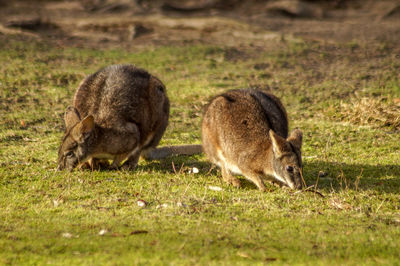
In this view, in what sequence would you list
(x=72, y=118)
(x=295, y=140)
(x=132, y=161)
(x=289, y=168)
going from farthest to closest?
(x=132, y=161)
(x=72, y=118)
(x=295, y=140)
(x=289, y=168)

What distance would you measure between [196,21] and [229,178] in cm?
1109

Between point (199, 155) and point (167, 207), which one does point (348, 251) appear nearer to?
point (167, 207)

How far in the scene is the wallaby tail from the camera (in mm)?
7297

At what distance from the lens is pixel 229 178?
6070 mm

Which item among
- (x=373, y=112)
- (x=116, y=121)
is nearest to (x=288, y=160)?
(x=116, y=121)

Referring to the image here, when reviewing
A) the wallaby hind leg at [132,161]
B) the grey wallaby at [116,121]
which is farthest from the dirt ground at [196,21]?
the wallaby hind leg at [132,161]

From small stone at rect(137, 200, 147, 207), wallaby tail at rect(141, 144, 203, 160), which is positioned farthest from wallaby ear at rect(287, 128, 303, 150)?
wallaby tail at rect(141, 144, 203, 160)

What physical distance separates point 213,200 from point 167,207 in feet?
1.69

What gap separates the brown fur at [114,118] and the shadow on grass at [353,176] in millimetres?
2085

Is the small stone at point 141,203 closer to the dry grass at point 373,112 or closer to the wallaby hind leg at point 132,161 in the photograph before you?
the wallaby hind leg at point 132,161

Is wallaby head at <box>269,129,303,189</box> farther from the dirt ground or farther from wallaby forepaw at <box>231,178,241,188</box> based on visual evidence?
the dirt ground

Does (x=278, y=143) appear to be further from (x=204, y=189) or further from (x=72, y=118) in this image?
(x=72, y=118)

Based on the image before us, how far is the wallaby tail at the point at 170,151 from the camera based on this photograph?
7297 mm

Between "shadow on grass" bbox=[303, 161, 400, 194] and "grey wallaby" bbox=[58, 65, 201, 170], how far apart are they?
171cm
